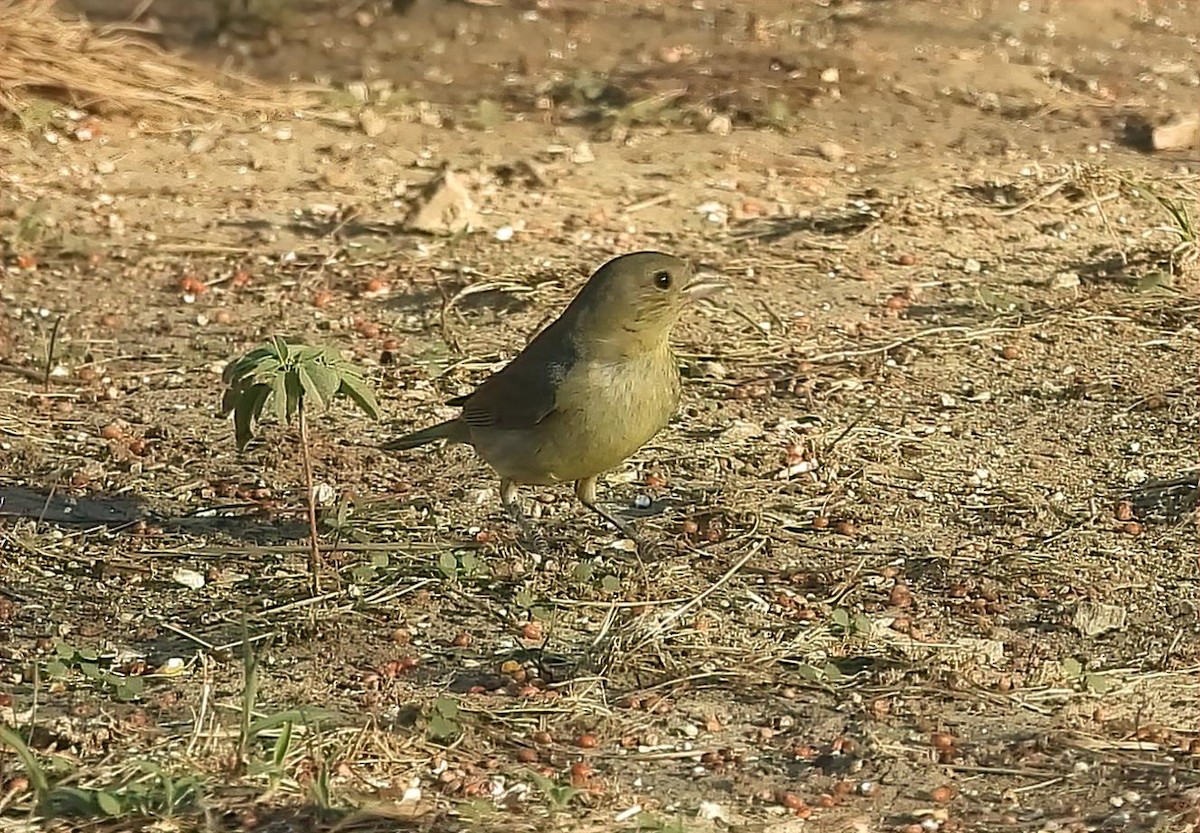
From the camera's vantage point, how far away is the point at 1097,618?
16.5ft

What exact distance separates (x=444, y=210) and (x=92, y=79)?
2.26 meters

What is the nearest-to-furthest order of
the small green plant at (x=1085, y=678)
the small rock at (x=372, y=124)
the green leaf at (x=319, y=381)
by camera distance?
the small green plant at (x=1085, y=678) < the green leaf at (x=319, y=381) < the small rock at (x=372, y=124)

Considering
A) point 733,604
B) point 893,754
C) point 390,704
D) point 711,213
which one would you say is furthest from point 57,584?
point 711,213

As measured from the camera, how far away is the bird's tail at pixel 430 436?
5824mm

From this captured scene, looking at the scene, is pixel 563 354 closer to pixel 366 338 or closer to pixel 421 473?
pixel 421 473

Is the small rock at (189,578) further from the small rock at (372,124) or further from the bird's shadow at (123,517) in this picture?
the small rock at (372,124)

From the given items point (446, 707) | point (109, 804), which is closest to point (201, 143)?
point (446, 707)

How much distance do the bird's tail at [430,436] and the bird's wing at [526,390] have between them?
158mm

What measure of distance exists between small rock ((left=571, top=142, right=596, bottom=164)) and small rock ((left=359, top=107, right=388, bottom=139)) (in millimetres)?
939

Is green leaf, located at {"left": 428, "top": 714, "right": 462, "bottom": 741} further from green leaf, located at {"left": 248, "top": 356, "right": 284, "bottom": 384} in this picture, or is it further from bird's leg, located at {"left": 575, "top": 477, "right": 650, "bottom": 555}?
bird's leg, located at {"left": 575, "top": 477, "right": 650, "bottom": 555}

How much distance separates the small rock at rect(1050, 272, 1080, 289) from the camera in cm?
720

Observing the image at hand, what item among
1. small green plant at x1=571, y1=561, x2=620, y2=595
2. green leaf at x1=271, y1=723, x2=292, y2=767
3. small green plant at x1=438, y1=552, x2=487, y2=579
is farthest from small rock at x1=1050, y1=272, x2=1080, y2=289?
green leaf at x1=271, y1=723, x2=292, y2=767

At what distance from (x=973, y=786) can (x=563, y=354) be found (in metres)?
1.75

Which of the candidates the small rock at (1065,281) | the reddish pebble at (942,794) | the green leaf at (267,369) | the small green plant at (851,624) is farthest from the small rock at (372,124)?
the reddish pebble at (942,794)
